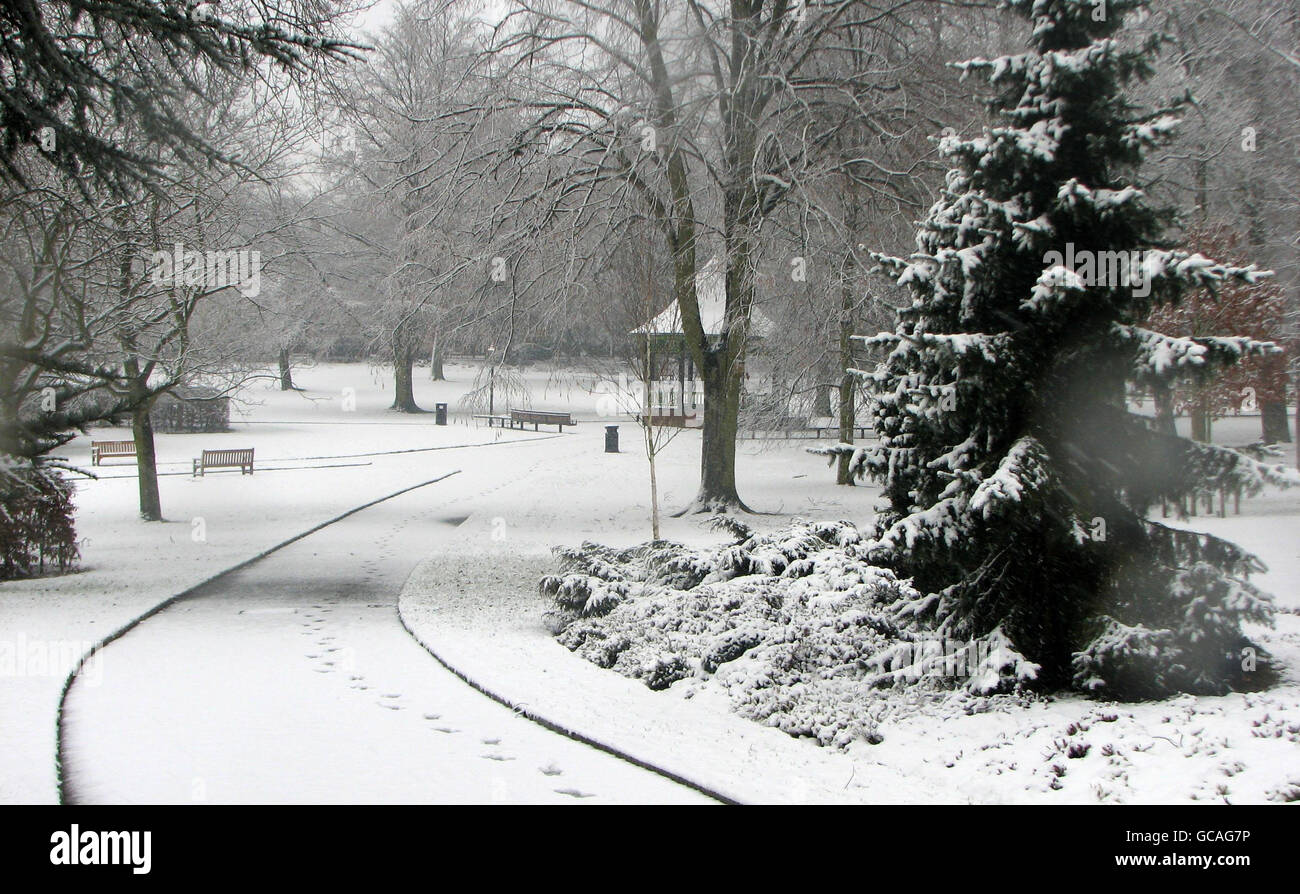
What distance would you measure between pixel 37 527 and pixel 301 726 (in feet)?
28.5

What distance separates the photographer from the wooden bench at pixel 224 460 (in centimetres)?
2520

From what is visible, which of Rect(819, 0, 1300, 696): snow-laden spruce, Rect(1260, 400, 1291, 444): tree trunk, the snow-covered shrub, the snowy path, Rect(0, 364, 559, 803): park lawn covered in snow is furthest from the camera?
Rect(1260, 400, 1291, 444): tree trunk

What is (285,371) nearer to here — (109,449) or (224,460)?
(109,449)

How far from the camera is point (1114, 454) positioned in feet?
23.5

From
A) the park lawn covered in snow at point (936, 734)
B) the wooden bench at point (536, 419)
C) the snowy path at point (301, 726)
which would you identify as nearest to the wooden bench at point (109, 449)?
the snowy path at point (301, 726)

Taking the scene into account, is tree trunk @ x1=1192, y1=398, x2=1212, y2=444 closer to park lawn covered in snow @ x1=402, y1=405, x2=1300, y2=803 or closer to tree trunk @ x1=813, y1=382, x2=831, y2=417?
park lawn covered in snow @ x1=402, y1=405, x2=1300, y2=803

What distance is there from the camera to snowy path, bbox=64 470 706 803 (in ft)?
19.2

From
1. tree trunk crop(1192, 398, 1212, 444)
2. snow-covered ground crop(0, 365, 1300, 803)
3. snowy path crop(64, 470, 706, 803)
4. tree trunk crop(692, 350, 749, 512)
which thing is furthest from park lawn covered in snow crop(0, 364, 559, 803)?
tree trunk crop(1192, 398, 1212, 444)

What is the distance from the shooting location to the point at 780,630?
343 inches

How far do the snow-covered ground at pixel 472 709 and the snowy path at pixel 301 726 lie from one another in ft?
0.09

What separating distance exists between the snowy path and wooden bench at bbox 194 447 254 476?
49.1 feet
